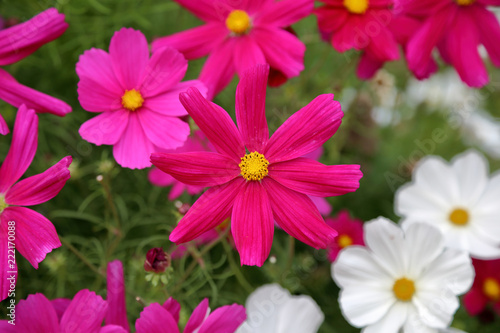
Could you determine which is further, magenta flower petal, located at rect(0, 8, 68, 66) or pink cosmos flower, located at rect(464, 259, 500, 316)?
pink cosmos flower, located at rect(464, 259, 500, 316)

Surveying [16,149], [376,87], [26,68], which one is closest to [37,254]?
[16,149]

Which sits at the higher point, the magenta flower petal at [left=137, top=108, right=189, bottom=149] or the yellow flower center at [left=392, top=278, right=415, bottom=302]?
the magenta flower petal at [left=137, top=108, right=189, bottom=149]

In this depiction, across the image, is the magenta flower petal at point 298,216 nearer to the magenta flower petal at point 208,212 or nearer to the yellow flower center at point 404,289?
the magenta flower petal at point 208,212

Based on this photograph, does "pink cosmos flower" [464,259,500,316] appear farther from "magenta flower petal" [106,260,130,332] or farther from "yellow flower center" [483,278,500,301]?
"magenta flower petal" [106,260,130,332]

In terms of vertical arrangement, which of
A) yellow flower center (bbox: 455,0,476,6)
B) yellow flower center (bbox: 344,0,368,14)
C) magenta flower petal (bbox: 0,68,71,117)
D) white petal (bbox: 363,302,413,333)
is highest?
yellow flower center (bbox: 344,0,368,14)

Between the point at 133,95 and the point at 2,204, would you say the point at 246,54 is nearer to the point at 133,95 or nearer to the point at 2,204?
the point at 133,95

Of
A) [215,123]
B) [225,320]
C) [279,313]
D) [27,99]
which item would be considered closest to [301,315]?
[279,313]

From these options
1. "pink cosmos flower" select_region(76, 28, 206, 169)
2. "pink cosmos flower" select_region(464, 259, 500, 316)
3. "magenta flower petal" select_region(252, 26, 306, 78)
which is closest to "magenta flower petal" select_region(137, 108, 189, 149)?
"pink cosmos flower" select_region(76, 28, 206, 169)
